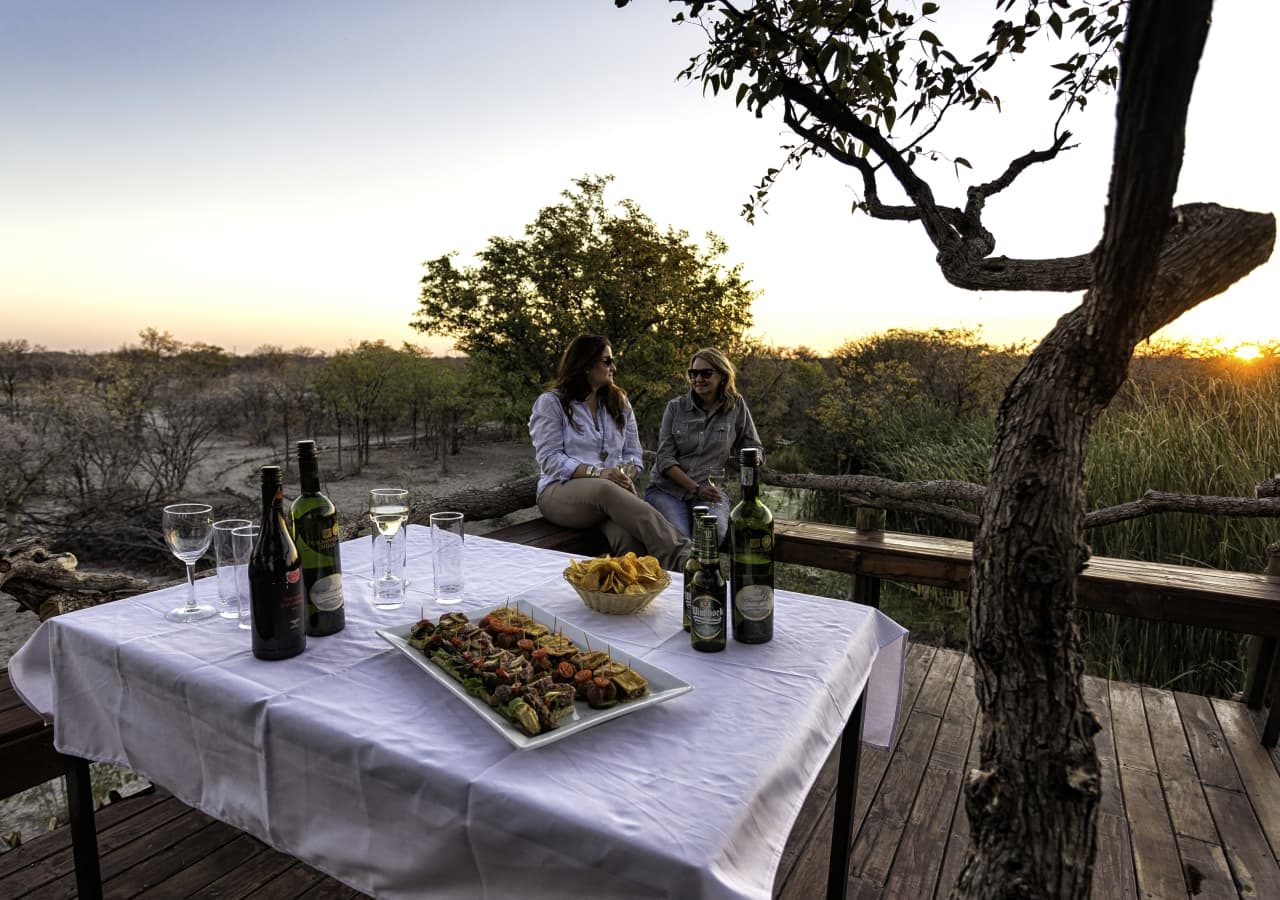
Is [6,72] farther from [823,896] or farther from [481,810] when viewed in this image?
[823,896]

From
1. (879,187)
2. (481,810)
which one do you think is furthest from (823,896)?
(879,187)

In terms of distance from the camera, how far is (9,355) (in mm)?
8094

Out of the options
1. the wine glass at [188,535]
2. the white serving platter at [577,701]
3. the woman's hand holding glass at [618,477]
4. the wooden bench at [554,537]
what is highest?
the wine glass at [188,535]

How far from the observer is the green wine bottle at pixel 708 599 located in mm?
1220

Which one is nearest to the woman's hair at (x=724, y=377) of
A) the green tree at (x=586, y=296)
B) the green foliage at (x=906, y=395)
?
the green foliage at (x=906, y=395)

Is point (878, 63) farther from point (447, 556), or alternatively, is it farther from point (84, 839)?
point (84, 839)

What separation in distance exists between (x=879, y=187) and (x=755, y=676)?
1082mm

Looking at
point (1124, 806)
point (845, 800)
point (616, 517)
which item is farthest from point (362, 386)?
point (1124, 806)

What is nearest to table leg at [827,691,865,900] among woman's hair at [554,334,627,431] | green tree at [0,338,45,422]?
woman's hair at [554,334,627,431]

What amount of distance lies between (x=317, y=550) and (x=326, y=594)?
0.09 m

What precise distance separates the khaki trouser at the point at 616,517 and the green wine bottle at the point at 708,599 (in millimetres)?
1944

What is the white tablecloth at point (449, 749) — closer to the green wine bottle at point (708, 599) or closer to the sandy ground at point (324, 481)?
the green wine bottle at point (708, 599)

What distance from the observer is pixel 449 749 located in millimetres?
927

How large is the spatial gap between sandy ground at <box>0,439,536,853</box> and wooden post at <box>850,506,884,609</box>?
350 cm
